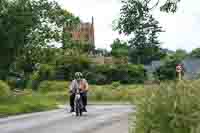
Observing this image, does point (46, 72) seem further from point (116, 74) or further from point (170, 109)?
point (170, 109)

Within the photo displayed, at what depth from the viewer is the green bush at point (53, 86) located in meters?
57.6

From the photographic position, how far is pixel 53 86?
58.0 metres

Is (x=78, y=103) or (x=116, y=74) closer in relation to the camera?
(x=78, y=103)

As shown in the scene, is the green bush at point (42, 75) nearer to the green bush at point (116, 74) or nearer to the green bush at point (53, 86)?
the green bush at point (53, 86)

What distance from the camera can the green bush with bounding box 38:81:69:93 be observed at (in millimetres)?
57562

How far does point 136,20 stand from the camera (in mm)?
11289

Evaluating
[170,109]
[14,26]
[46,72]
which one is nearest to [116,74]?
[46,72]

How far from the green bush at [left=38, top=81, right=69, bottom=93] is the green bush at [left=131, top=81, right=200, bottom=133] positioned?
48.6 meters

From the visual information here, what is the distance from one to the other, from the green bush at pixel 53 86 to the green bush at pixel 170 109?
48.6 metres

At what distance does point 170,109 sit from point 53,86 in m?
50.2

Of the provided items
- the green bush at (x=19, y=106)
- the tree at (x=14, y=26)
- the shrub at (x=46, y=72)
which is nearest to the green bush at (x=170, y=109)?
the green bush at (x=19, y=106)

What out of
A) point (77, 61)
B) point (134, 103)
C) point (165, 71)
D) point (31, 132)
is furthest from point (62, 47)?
point (134, 103)

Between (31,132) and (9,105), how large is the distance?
44.8 feet

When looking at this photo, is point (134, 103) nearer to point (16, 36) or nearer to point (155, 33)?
point (155, 33)
